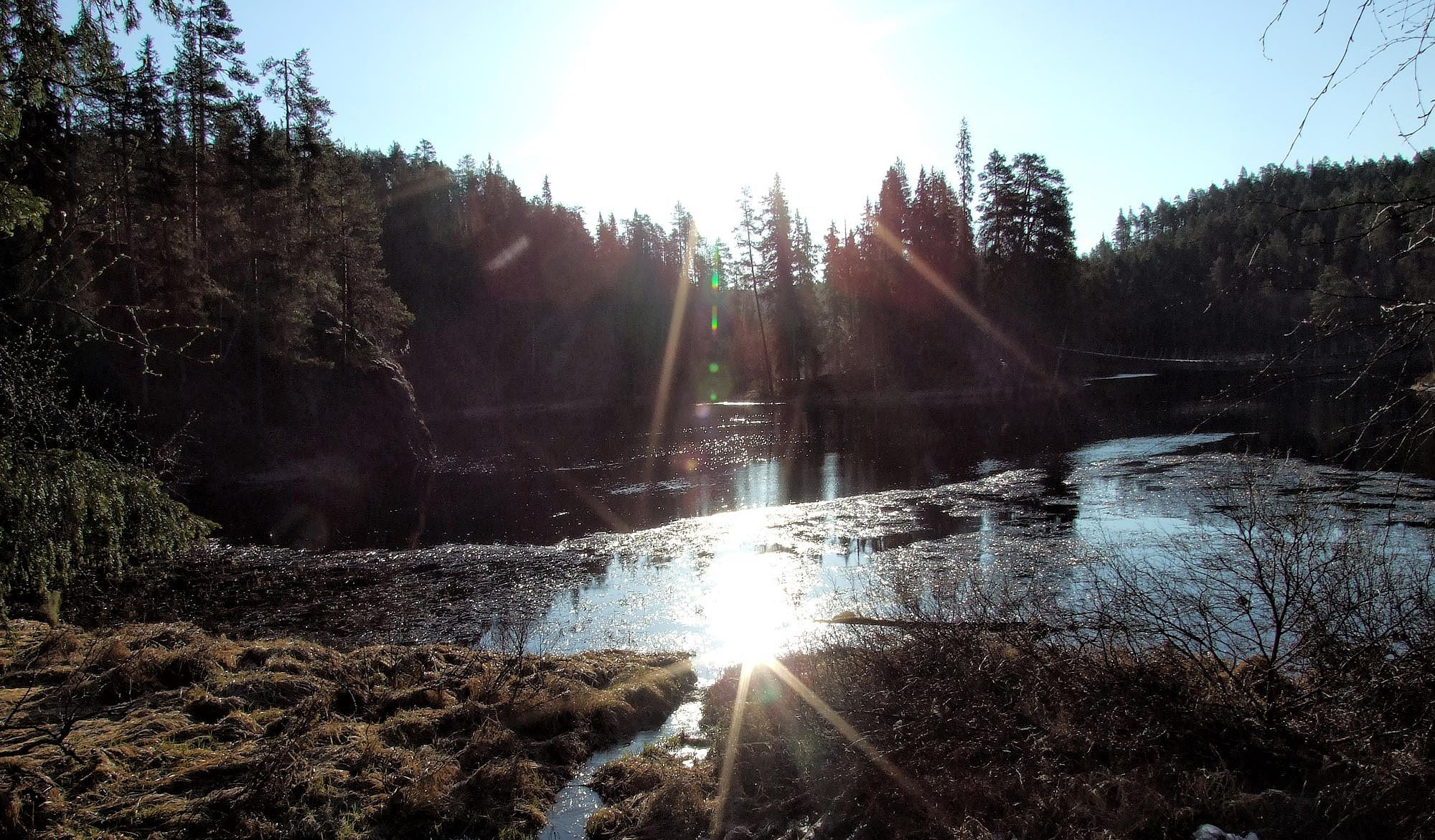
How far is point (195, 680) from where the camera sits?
306 inches

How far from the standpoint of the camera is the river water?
12156 mm

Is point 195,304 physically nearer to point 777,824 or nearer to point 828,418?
point 777,824

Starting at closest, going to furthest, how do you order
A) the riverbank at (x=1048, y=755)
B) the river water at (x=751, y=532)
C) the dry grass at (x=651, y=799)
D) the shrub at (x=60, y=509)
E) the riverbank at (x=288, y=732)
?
the riverbank at (x=1048, y=755) → the riverbank at (x=288, y=732) → the shrub at (x=60, y=509) → the dry grass at (x=651, y=799) → the river water at (x=751, y=532)

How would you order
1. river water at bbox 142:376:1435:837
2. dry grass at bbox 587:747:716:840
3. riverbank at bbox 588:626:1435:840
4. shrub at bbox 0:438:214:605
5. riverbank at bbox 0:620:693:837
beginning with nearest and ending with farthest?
1. riverbank at bbox 588:626:1435:840
2. riverbank at bbox 0:620:693:837
3. shrub at bbox 0:438:214:605
4. dry grass at bbox 587:747:716:840
5. river water at bbox 142:376:1435:837

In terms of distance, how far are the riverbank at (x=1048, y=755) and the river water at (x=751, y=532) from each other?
Answer: 44.7 inches

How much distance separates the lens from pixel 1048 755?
5.62 meters

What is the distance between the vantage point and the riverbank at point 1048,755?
476 centimetres

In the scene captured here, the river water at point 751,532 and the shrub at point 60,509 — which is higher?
the shrub at point 60,509

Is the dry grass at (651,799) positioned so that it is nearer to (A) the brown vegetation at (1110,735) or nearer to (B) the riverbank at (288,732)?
(A) the brown vegetation at (1110,735)

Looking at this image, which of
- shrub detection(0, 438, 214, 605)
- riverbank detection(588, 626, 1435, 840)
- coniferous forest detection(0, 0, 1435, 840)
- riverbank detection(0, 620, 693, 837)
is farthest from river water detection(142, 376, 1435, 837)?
shrub detection(0, 438, 214, 605)

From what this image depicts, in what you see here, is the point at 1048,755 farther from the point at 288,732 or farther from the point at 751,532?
the point at 751,532

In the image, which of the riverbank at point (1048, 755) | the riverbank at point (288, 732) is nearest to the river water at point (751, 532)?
the riverbank at point (288, 732)

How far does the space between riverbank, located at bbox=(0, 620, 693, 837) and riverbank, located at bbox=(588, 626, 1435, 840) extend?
3.58ft

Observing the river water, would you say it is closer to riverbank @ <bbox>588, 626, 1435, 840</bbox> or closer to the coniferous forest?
the coniferous forest
